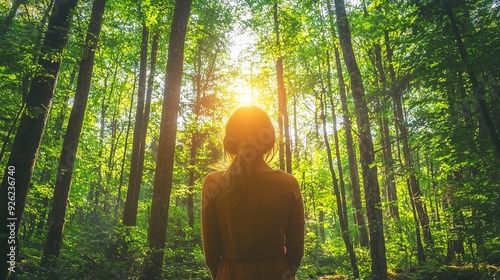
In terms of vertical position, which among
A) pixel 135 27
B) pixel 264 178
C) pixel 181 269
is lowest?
pixel 181 269

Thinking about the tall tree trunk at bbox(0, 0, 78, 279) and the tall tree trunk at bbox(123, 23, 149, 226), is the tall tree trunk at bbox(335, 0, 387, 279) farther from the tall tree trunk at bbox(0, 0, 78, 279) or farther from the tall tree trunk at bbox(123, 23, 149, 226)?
the tall tree trunk at bbox(123, 23, 149, 226)

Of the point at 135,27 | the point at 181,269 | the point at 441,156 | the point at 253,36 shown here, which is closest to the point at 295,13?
the point at 253,36

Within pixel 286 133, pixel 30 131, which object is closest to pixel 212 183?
pixel 30 131

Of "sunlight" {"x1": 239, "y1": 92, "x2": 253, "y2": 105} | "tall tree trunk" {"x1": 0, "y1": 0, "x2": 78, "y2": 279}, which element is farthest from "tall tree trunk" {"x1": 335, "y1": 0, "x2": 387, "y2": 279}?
"sunlight" {"x1": 239, "y1": 92, "x2": 253, "y2": 105}

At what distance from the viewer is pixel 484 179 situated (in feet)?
19.8

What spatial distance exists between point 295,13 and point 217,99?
6.43m

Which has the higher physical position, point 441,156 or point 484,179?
point 441,156

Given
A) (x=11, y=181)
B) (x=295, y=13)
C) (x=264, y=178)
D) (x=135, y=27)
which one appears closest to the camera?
(x=264, y=178)

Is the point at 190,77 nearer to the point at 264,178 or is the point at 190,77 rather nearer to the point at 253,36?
the point at 253,36

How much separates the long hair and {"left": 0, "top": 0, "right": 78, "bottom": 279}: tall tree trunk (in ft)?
20.6

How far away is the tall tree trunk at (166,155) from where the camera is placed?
7.53 metres

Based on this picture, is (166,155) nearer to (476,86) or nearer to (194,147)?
(476,86)

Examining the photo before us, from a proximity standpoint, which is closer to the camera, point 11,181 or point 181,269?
point 11,181

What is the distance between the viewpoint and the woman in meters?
1.88
